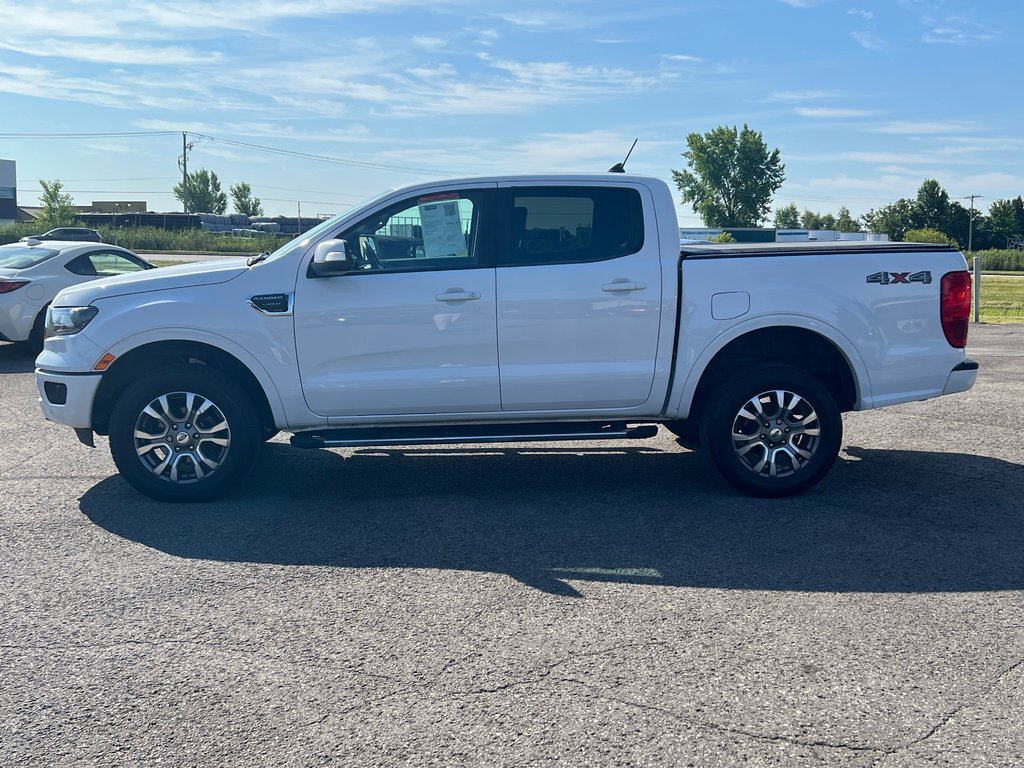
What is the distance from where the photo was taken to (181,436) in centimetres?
620

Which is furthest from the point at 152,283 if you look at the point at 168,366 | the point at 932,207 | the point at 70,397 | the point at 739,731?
the point at 932,207

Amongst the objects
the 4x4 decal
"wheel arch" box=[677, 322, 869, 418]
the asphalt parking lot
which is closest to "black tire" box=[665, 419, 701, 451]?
the asphalt parking lot

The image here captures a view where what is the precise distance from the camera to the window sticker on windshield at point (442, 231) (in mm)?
6312

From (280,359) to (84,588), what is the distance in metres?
1.89

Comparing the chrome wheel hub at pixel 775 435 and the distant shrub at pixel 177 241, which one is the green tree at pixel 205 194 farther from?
the chrome wheel hub at pixel 775 435

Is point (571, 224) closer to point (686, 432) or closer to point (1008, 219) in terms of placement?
point (686, 432)

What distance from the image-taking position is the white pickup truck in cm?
618

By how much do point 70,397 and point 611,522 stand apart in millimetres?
3455

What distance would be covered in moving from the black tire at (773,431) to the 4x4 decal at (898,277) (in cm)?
74

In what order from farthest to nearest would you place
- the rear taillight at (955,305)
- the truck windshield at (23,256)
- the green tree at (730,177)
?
the green tree at (730,177)
the truck windshield at (23,256)
the rear taillight at (955,305)

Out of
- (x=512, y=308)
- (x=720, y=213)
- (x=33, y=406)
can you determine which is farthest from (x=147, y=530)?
(x=720, y=213)

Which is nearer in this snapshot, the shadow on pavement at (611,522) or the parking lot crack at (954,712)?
the parking lot crack at (954,712)

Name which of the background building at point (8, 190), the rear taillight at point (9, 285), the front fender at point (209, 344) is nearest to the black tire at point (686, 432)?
the front fender at point (209, 344)

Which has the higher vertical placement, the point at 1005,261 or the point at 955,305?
the point at 1005,261
